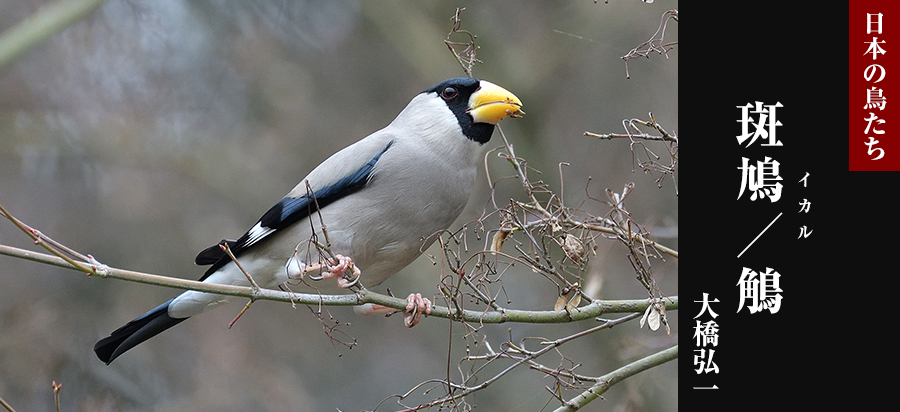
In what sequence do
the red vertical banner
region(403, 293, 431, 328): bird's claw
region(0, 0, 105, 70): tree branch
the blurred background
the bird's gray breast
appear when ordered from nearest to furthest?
the red vertical banner
region(403, 293, 431, 328): bird's claw
the bird's gray breast
region(0, 0, 105, 70): tree branch
the blurred background

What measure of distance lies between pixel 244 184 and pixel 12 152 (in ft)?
4.91

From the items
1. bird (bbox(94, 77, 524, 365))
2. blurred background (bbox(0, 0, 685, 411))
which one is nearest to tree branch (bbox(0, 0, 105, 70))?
A: blurred background (bbox(0, 0, 685, 411))

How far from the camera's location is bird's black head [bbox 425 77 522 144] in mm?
3309

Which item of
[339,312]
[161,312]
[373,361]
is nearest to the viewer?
[161,312]

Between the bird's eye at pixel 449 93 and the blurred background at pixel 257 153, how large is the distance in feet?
5.83

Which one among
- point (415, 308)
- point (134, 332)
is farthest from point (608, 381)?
point (134, 332)

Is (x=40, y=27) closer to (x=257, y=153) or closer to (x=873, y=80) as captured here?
(x=257, y=153)

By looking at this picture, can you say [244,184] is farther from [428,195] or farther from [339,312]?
[428,195]

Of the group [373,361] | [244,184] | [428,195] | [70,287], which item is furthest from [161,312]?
[373,361]

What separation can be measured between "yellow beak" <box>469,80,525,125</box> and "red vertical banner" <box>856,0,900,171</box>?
1.28 metres

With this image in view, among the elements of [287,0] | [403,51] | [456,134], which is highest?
[287,0]

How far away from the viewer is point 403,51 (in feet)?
19.2

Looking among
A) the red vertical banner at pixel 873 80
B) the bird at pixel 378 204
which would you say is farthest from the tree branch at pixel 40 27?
the red vertical banner at pixel 873 80

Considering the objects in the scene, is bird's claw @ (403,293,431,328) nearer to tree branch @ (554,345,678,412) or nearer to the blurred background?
tree branch @ (554,345,678,412)
